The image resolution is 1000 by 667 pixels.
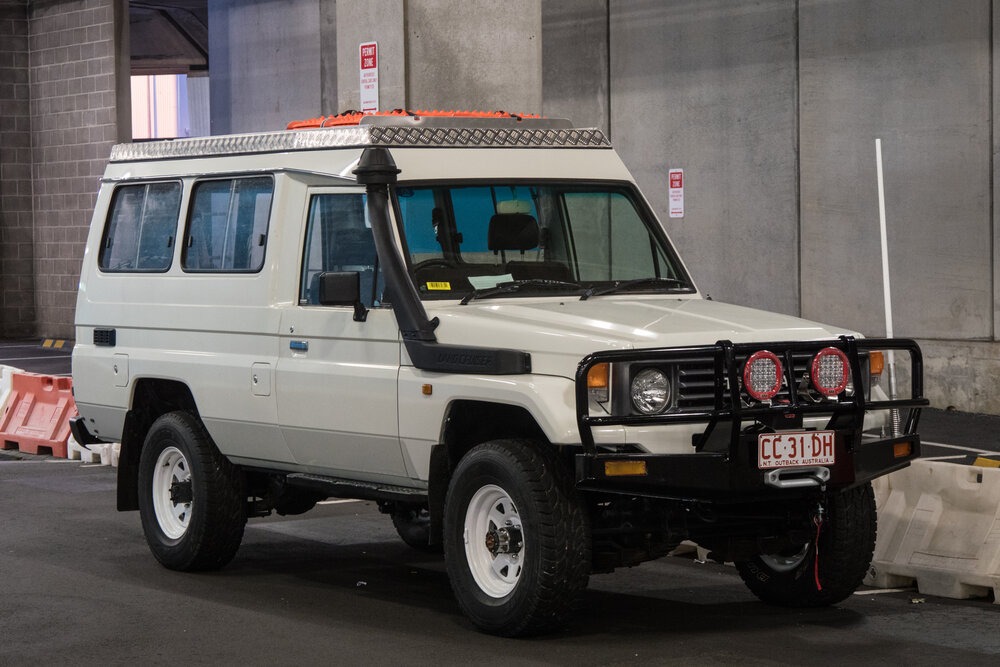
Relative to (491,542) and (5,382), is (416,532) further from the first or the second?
(5,382)

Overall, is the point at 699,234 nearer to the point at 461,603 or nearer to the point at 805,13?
the point at 805,13

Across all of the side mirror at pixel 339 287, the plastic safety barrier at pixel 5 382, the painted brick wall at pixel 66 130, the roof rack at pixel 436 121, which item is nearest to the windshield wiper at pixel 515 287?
the side mirror at pixel 339 287

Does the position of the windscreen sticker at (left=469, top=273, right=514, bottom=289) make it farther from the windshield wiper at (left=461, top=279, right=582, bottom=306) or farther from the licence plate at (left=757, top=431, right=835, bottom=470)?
the licence plate at (left=757, top=431, right=835, bottom=470)

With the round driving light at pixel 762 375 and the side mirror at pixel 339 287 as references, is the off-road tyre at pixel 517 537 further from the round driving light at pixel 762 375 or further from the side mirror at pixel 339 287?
the side mirror at pixel 339 287

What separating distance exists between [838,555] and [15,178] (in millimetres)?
25855

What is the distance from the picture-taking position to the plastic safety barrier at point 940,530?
8.52 m

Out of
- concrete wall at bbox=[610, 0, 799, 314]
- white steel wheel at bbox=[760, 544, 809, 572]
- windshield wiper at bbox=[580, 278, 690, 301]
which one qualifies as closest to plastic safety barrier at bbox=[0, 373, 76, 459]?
concrete wall at bbox=[610, 0, 799, 314]

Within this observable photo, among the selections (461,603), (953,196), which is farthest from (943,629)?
(953,196)

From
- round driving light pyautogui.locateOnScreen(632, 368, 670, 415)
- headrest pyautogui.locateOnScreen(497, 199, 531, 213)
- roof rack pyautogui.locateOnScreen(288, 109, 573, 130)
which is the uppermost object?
roof rack pyautogui.locateOnScreen(288, 109, 573, 130)

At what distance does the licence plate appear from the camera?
7.04 meters

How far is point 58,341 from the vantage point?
2945 cm

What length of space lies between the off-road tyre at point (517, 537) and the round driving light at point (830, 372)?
1217 millimetres

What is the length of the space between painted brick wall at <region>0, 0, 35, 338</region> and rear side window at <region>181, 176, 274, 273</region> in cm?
2271

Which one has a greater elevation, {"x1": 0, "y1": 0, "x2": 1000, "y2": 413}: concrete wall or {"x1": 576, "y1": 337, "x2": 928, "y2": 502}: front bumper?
{"x1": 0, "y1": 0, "x2": 1000, "y2": 413}: concrete wall
